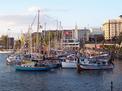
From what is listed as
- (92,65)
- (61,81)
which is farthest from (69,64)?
(61,81)

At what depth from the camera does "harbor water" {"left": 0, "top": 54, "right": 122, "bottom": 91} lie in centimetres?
3944

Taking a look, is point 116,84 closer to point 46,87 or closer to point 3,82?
point 46,87

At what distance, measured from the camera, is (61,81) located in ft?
149

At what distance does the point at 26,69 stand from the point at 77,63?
7884 millimetres

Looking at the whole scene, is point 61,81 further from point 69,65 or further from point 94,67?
point 69,65

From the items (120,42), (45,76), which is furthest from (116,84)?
(120,42)

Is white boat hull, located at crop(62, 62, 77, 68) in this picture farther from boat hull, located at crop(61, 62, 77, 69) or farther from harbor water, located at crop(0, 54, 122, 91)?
harbor water, located at crop(0, 54, 122, 91)

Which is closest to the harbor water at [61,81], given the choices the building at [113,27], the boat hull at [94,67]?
the boat hull at [94,67]

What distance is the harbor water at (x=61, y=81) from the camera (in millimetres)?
39438

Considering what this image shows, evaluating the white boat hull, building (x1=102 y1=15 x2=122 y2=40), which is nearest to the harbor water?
the white boat hull

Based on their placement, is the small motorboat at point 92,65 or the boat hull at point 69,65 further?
the boat hull at point 69,65

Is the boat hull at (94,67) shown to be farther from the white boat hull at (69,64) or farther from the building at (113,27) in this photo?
the building at (113,27)

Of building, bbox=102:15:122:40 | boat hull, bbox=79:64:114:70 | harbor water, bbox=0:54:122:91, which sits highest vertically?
building, bbox=102:15:122:40

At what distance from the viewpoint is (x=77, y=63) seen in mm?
58531
